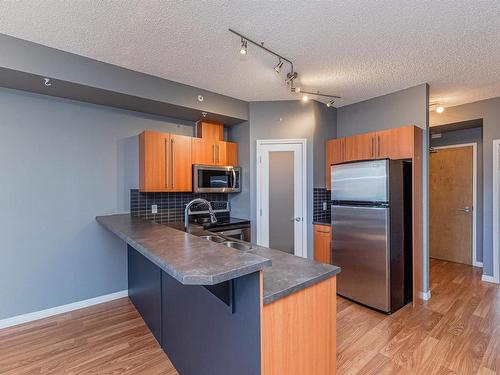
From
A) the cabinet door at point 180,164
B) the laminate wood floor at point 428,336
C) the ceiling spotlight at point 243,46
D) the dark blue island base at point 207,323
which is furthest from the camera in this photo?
the cabinet door at point 180,164

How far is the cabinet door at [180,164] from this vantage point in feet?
10.8

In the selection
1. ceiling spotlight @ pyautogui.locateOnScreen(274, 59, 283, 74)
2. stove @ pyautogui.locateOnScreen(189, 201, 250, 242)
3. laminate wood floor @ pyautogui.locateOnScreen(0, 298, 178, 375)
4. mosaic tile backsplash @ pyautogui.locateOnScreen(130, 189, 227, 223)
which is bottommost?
laminate wood floor @ pyautogui.locateOnScreen(0, 298, 178, 375)

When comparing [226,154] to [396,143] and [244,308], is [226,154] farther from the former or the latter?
[244,308]

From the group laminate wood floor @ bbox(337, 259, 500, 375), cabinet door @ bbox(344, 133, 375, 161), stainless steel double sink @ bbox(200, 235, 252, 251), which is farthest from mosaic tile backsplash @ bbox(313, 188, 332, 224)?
stainless steel double sink @ bbox(200, 235, 252, 251)

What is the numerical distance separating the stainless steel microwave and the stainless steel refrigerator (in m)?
1.48

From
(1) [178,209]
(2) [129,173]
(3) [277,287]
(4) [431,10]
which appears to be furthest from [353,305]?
(2) [129,173]

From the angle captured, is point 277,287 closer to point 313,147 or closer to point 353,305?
point 353,305

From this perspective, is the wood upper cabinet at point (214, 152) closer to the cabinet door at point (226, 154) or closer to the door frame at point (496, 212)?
the cabinet door at point (226, 154)

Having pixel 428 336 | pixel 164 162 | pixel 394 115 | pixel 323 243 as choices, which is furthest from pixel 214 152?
pixel 428 336

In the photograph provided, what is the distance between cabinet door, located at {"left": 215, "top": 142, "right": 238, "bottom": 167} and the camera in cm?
377

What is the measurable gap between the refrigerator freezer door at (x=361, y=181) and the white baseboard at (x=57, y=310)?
121 inches

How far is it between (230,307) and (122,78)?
260 centimetres

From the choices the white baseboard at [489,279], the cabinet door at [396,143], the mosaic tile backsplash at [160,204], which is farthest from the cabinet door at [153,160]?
the white baseboard at [489,279]

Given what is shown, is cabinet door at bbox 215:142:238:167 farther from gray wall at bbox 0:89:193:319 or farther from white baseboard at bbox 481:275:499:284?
white baseboard at bbox 481:275:499:284
